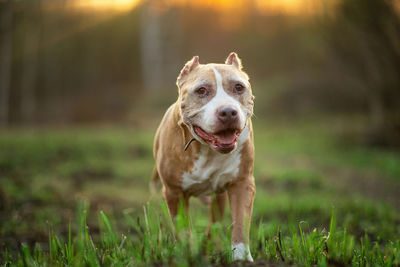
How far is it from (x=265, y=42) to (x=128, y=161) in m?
15.0

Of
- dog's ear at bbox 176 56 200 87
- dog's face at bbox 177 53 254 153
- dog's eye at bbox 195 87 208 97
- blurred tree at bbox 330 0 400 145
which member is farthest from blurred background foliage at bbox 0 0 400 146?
dog's eye at bbox 195 87 208 97

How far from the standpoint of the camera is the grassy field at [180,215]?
8.40 ft

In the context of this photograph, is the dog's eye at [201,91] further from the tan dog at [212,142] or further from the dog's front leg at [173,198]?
the dog's front leg at [173,198]

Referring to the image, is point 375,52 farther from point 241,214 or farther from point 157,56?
point 157,56

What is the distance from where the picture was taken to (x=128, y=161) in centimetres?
1008

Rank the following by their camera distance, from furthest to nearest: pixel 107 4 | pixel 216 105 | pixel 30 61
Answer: pixel 107 4
pixel 30 61
pixel 216 105

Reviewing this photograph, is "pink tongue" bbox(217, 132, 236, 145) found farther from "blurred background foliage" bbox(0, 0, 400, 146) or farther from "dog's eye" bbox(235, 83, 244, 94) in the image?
"blurred background foliage" bbox(0, 0, 400, 146)

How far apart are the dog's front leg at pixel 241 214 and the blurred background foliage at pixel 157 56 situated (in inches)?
381

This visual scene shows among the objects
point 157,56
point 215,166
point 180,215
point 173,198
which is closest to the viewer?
point 180,215

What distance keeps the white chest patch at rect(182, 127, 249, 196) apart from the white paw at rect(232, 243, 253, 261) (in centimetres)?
53

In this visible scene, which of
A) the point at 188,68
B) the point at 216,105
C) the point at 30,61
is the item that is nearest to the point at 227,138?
the point at 216,105

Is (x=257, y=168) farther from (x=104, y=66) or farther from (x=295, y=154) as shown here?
(x=104, y=66)

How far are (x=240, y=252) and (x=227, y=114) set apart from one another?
94 centimetres

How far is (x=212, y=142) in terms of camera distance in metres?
2.75
